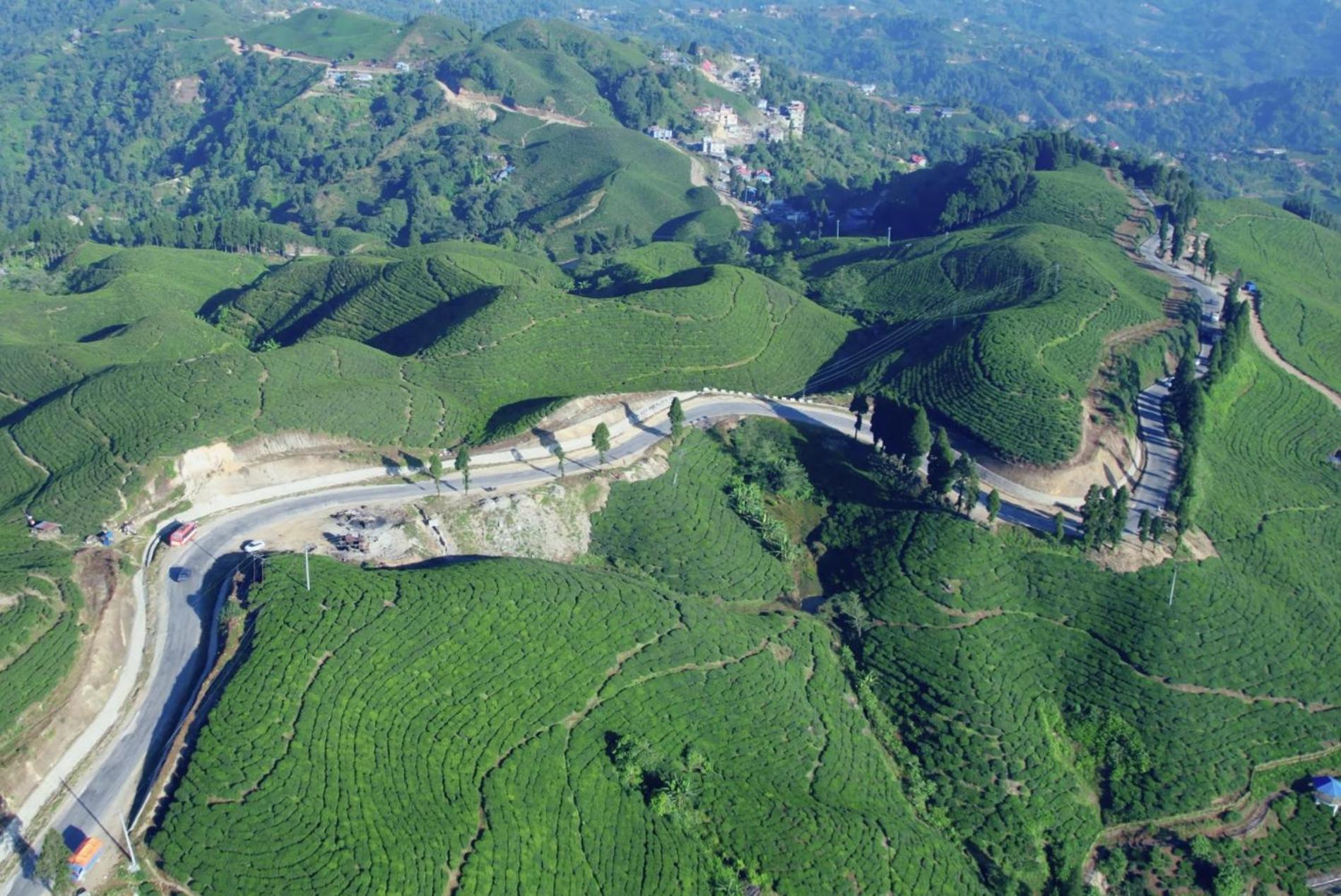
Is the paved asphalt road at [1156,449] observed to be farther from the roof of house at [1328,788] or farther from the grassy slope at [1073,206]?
the grassy slope at [1073,206]

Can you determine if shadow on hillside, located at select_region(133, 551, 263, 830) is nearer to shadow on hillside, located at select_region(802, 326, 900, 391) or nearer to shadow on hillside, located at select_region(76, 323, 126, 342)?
shadow on hillside, located at select_region(802, 326, 900, 391)

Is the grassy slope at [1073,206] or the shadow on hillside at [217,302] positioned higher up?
the grassy slope at [1073,206]

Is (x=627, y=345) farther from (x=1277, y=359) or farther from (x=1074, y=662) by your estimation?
(x=1277, y=359)

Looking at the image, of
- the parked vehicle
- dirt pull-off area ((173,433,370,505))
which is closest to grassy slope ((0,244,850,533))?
dirt pull-off area ((173,433,370,505))

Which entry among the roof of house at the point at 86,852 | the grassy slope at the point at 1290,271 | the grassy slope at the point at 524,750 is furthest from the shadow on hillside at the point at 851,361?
the roof of house at the point at 86,852

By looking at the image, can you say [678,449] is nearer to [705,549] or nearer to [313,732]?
[705,549]

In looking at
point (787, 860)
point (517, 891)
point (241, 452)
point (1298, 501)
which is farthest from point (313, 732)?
point (1298, 501)
